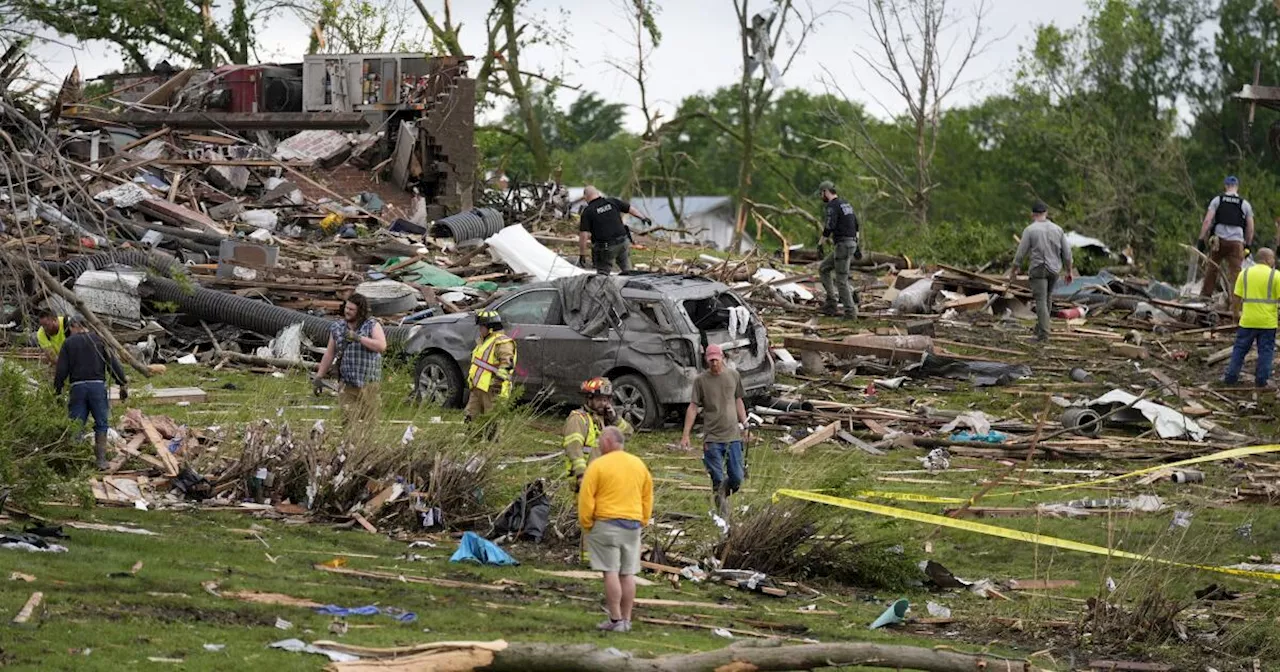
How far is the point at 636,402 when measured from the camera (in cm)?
1980

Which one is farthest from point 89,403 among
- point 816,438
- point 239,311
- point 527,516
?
point 239,311

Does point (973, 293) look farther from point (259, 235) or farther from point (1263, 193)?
point (1263, 193)

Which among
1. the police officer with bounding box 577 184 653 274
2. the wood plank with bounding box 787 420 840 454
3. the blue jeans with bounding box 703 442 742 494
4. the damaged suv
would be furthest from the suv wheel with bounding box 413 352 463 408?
the blue jeans with bounding box 703 442 742 494

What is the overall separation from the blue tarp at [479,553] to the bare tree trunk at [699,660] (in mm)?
3901

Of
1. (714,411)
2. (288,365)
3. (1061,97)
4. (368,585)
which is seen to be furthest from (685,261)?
(1061,97)

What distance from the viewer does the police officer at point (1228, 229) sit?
26.0 meters

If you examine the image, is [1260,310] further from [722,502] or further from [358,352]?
[358,352]

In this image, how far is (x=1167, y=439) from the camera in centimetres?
1959

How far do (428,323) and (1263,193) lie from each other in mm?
43245

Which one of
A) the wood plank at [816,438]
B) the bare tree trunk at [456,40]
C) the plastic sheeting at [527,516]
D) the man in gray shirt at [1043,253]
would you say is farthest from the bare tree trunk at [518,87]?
the plastic sheeting at [527,516]

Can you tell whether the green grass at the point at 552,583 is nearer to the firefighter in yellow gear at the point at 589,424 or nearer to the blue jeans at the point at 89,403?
the firefighter in yellow gear at the point at 589,424

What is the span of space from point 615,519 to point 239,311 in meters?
14.9

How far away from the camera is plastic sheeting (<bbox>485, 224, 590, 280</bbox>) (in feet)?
95.1

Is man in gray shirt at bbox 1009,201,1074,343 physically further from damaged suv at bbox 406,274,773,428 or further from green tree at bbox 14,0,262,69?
green tree at bbox 14,0,262,69
